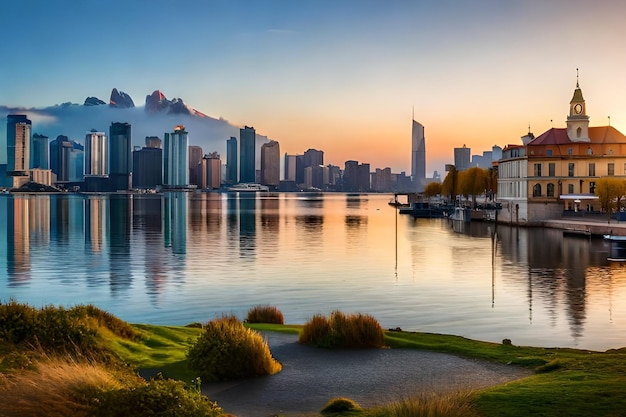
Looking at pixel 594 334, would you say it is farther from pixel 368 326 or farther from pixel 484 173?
pixel 484 173

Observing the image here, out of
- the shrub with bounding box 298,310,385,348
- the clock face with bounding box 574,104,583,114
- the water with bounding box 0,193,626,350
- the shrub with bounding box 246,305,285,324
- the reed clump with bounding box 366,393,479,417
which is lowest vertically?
the water with bounding box 0,193,626,350

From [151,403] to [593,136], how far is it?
418ft

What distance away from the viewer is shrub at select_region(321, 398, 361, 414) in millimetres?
13664

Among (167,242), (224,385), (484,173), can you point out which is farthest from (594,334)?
(484,173)

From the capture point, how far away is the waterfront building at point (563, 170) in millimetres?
116188

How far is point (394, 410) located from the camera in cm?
1124

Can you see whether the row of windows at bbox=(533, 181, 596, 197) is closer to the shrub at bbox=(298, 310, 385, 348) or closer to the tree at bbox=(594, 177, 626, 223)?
the tree at bbox=(594, 177, 626, 223)

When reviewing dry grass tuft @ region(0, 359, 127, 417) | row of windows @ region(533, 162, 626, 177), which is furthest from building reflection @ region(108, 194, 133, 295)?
row of windows @ region(533, 162, 626, 177)

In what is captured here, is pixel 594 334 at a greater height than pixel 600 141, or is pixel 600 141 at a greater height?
pixel 600 141

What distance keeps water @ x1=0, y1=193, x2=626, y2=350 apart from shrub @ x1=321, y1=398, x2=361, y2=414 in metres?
16.2

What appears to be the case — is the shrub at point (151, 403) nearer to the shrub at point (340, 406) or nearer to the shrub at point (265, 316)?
the shrub at point (340, 406)

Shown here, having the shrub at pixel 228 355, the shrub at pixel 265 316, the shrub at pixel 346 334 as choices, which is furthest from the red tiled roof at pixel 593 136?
the shrub at pixel 228 355

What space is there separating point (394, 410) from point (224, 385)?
6416 mm

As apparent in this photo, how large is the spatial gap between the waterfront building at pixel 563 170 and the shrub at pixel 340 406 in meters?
107
